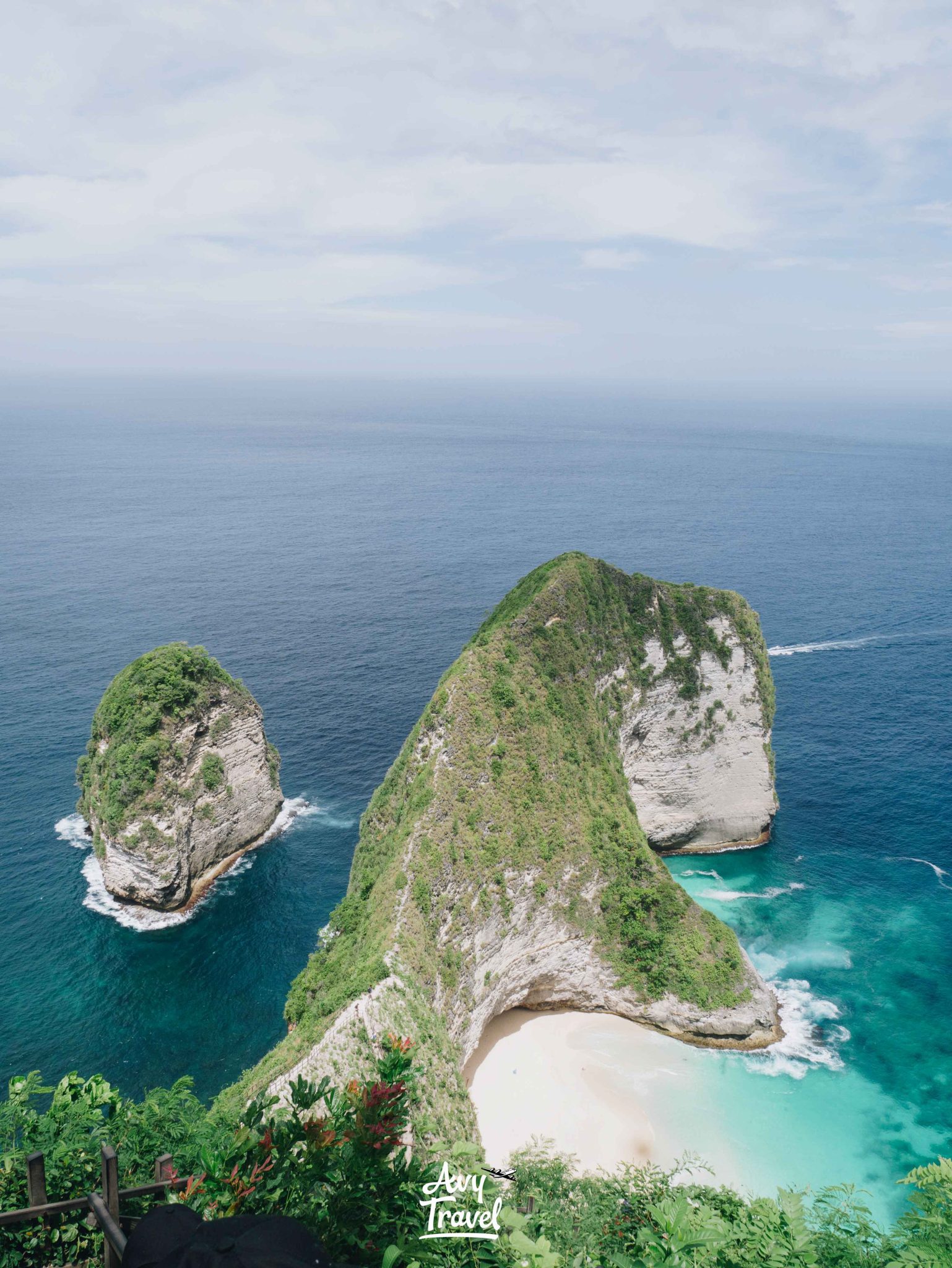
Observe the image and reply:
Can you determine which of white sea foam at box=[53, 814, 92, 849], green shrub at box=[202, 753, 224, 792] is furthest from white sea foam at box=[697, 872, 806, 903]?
white sea foam at box=[53, 814, 92, 849]

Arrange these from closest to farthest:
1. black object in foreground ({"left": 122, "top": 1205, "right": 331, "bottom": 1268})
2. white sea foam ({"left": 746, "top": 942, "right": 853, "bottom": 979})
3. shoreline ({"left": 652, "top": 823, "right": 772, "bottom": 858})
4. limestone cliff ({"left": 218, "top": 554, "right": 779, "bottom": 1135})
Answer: black object in foreground ({"left": 122, "top": 1205, "right": 331, "bottom": 1268}) < limestone cliff ({"left": 218, "top": 554, "right": 779, "bottom": 1135}) < white sea foam ({"left": 746, "top": 942, "right": 853, "bottom": 979}) < shoreline ({"left": 652, "top": 823, "right": 772, "bottom": 858})

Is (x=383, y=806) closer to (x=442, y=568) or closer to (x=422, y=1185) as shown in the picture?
(x=422, y=1185)

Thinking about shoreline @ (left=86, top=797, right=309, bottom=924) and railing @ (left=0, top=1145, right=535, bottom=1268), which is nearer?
railing @ (left=0, top=1145, right=535, bottom=1268)

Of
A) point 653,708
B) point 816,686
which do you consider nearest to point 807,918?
point 653,708

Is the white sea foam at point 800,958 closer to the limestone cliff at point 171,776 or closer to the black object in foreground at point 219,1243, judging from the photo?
the limestone cliff at point 171,776

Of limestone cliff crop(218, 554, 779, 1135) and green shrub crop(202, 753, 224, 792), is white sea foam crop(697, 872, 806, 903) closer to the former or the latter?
limestone cliff crop(218, 554, 779, 1135)

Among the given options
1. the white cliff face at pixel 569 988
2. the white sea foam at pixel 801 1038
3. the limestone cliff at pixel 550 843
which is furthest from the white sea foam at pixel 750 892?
the white cliff face at pixel 569 988
